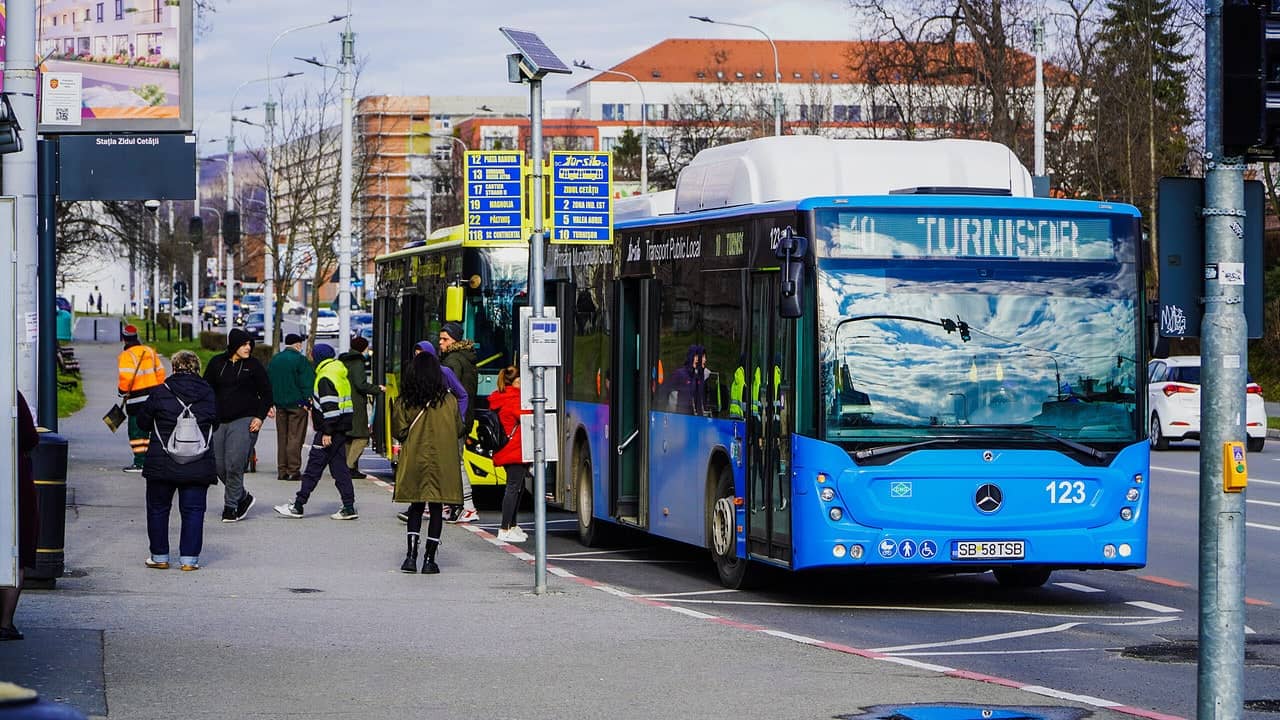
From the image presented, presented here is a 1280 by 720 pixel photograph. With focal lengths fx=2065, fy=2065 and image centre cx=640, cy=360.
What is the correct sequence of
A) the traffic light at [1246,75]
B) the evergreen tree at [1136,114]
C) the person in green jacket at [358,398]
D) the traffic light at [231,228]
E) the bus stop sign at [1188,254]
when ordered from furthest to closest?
the evergreen tree at [1136,114] → the traffic light at [231,228] → the person in green jacket at [358,398] → the bus stop sign at [1188,254] → the traffic light at [1246,75]

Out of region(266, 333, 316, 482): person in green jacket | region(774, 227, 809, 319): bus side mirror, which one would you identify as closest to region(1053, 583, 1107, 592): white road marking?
region(774, 227, 809, 319): bus side mirror

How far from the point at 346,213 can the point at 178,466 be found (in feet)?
79.4

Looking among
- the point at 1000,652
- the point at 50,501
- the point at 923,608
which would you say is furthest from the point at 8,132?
the point at 923,608

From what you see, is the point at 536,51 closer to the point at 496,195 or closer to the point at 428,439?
the point at 496,195

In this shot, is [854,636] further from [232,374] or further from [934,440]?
[232,374]

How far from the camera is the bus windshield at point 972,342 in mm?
13664

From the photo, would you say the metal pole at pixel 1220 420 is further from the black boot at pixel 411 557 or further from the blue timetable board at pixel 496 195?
the black boot at pixel 411 557

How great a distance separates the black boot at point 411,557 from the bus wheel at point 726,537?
7.72 ft

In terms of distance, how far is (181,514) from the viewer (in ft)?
50.6

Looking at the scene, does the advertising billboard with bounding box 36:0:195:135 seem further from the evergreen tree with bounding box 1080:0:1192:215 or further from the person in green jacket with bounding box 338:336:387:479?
the evergreen tree with bounding box 1080:0:1192:215

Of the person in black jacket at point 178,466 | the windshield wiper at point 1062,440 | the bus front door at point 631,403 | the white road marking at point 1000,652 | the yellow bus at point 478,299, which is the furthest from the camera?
the yellow bus at point 478,299

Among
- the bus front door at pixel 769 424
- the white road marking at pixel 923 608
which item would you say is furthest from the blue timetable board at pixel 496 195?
the white road marking at pixel 923 608

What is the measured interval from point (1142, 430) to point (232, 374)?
Answer: 943cm

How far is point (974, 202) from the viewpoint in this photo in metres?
14.1
